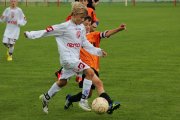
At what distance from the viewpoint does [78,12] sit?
9.69 meters

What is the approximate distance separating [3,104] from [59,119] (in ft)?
5.94

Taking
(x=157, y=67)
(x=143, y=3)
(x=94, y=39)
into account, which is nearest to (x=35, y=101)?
(x=94, y=39)

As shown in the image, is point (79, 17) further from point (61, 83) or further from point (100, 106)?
point (100, 106)

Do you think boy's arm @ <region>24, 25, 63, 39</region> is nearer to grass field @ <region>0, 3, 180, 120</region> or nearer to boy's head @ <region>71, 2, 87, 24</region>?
boy's head @ <region>71, 2, 87, 24</region>

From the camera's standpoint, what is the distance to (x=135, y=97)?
11.8 metres

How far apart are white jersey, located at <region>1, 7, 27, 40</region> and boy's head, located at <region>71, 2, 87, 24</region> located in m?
10.5

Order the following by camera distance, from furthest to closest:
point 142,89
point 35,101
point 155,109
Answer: point 142,89 < point 35,101 < point 155,109

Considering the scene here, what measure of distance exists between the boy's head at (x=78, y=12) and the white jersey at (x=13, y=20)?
34.5ft

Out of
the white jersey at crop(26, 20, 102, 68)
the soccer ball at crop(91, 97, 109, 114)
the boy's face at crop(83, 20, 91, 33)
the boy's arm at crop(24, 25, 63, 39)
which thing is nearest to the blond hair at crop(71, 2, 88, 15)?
the white jersey at crop(26, 20, 102, 68)

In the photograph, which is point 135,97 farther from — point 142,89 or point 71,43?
point 71,43

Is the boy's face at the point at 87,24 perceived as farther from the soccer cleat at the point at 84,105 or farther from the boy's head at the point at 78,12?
the soccer cleat at the point at 84,105

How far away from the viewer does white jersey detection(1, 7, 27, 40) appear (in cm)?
2014

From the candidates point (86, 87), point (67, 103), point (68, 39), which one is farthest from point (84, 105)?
point (68, 39)

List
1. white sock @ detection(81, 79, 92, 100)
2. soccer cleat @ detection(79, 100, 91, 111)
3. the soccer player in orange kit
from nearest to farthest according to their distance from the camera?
white sock @ detection(81, 79, 92, 100), soccer cleat @ detection(79, 100, 91, 111), the soccer player in orange kit
